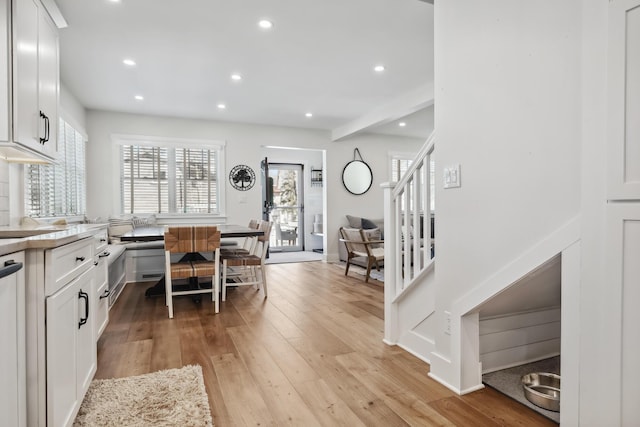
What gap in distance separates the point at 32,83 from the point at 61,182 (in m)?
2.32

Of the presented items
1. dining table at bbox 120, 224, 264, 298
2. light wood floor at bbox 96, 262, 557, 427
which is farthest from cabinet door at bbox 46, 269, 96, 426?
dining table at bbox 120, 224, 264, 298

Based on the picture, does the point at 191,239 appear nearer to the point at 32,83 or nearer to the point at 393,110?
the point at 32,83

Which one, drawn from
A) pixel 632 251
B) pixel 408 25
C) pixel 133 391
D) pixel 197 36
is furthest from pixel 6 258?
pixel 408 25

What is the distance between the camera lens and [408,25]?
303 centimetres

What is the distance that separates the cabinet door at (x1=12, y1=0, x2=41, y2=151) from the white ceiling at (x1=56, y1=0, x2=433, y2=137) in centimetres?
66

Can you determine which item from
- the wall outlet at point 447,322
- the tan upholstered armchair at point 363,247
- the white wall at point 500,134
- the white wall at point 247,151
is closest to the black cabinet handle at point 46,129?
the white wall at point 500,134

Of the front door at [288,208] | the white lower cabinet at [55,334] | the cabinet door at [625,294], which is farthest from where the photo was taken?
the front door at [288,208]

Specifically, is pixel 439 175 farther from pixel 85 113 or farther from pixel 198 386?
pixel 85 113

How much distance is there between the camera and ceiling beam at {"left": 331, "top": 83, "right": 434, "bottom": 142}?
14.7 feet

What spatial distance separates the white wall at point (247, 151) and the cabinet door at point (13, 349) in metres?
4.77

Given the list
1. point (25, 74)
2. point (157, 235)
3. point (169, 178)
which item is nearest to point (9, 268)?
point (25, 74)

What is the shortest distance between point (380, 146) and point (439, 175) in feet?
17.4

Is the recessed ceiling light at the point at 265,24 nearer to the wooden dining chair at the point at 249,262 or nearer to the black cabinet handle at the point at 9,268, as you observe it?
the wooden dining chair at the point at 249,262

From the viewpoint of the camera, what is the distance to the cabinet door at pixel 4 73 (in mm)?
1862
